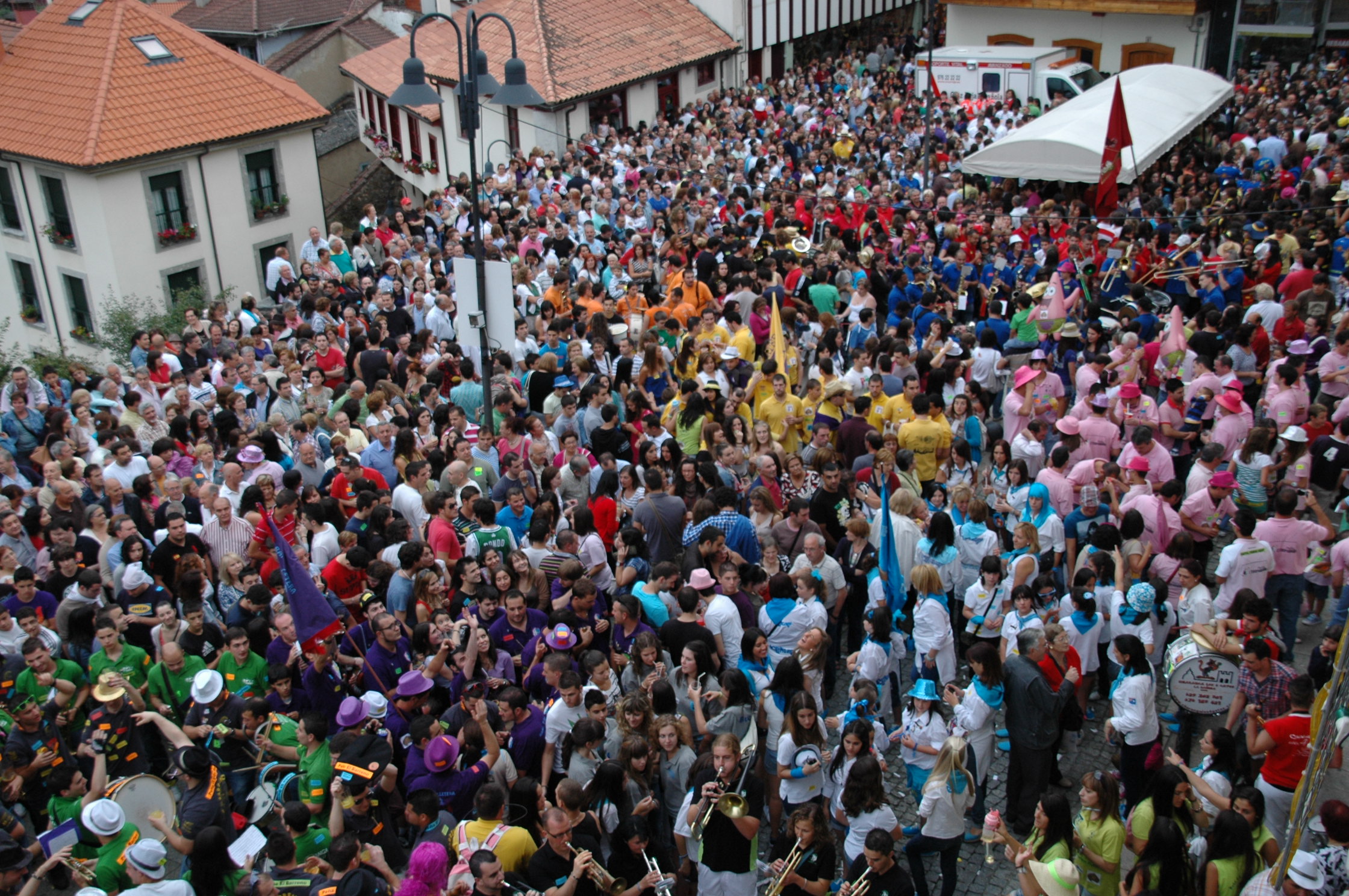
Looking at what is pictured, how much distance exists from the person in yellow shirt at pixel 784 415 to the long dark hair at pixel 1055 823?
16.0 ft

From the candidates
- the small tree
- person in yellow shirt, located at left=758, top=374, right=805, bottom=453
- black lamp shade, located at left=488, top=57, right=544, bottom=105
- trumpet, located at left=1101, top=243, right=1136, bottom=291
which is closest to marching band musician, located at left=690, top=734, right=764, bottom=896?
person in yellow shirt, located at left=758, top=374, right=805, bottom=453

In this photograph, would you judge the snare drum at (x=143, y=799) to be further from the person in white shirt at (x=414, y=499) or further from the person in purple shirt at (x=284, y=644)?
the person in white shirt at (x=414, y=499)

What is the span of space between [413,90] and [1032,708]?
6.55 meters

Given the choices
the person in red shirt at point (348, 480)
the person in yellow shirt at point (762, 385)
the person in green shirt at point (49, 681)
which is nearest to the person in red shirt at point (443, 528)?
the person in red shirt at point (348, 480)

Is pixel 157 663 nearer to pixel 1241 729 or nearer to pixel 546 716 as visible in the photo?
pixel 546 716

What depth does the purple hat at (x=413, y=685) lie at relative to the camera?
6684 mm

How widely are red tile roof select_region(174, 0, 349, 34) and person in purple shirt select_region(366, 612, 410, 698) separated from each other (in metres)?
35.3

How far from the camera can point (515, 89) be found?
9.22 m

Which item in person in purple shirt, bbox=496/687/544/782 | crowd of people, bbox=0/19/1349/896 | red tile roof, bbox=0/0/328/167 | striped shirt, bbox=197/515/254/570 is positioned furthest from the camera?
red tile roof, bbox=0/0/328/167

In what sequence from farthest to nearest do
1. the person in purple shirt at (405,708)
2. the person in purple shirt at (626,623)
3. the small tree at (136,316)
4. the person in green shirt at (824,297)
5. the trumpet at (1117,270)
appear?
the small tree at (136,316) → the trumpet at (1117,270) → the person in green shirt at (824,297) → the person in purple shirt at (626,623) → the person in purple shirt at (405,708)

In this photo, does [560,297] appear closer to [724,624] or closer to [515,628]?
[515,628]

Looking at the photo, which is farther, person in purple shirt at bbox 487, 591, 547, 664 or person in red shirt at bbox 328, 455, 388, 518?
person in red shirt at bbox 328, 455, 388, 518

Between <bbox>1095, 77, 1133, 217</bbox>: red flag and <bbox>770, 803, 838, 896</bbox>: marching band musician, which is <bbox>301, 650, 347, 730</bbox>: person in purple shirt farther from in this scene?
<bbox>1095, 77, 1133, 217</bbox>: red flag

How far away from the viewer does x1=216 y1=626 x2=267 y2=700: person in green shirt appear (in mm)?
7086
